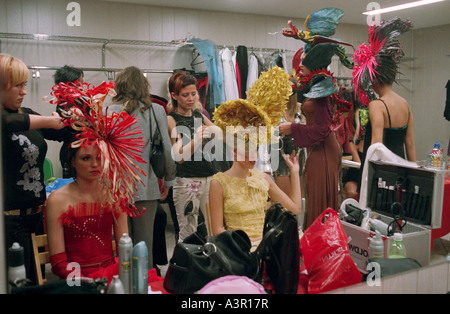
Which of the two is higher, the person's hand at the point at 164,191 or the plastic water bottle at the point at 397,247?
the person's hand at the point at 164,191

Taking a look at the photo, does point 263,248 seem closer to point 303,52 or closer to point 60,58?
point 303,52

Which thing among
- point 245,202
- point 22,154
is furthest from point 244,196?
point 22,154

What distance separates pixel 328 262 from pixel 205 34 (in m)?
1.36

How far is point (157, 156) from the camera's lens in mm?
1842

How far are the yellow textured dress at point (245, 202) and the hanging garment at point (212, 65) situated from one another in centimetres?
58

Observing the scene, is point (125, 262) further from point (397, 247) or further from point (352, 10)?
point (352, 10)

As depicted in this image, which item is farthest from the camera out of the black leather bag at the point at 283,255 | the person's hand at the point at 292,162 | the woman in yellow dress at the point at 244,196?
the person's hand at the point at 292,162

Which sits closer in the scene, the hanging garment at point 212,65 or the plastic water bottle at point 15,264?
the plastic water bottle at point 15,264

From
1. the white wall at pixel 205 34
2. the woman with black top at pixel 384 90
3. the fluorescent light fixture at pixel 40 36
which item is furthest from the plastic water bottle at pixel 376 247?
the fluorescent light fixture at pixel 40 36

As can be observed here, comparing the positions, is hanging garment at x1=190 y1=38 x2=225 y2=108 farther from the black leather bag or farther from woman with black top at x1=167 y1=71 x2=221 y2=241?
the black leather bag

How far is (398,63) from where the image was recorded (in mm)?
1843

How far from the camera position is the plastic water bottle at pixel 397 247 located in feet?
5.55

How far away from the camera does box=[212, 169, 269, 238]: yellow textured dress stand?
167cm

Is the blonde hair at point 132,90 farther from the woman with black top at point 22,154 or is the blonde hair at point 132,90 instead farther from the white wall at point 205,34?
the woman with black top at point 22,154
